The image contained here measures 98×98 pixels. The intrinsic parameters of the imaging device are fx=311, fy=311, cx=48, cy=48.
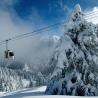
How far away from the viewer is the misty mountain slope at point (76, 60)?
93.5 feet

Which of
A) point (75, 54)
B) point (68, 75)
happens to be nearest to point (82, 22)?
point (75, 54)

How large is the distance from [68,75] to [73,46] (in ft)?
9.39

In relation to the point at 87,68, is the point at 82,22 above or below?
above

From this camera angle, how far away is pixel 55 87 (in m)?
29.5

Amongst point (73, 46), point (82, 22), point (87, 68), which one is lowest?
point (87, 68)

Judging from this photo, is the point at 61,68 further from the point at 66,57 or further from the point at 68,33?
the point at 68,33

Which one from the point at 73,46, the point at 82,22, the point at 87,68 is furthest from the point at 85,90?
the point at 82,22

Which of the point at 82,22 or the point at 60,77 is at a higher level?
the point at 82,22

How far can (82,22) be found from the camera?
29.9 m

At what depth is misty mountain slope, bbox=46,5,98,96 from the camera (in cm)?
2848

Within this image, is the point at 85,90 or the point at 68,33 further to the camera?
the point at 68,33

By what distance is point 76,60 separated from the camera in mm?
29234

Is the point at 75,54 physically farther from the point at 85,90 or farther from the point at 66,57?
the point at 85,90

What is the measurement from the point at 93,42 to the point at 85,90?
4725 millimetres
